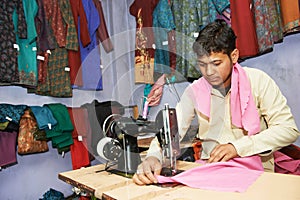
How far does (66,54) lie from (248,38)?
1625mm

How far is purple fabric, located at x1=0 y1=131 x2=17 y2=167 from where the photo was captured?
2.41m

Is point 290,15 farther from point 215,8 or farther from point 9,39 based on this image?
point 9,39

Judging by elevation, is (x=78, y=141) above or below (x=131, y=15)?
below

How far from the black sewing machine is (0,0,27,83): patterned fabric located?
58.9 inches

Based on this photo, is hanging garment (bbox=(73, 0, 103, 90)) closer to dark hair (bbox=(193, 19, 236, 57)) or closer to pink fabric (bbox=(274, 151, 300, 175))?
dark hair (bbox=(193, 19, 236, 57))

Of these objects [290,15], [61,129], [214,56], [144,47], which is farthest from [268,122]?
[61,129]

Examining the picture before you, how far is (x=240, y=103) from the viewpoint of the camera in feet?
4.57

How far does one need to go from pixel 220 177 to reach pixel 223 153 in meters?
0.18

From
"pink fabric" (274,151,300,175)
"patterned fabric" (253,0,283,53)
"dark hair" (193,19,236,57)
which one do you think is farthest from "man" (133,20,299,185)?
"patterned fabric" (253,0,283,53)

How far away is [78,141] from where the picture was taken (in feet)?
9.13

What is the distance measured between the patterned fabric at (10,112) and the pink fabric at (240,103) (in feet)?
5.35

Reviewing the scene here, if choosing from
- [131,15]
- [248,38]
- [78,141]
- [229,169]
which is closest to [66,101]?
[78,141]

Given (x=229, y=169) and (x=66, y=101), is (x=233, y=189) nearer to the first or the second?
(x=229, y=169)

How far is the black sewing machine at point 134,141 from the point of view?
3.62 feet
